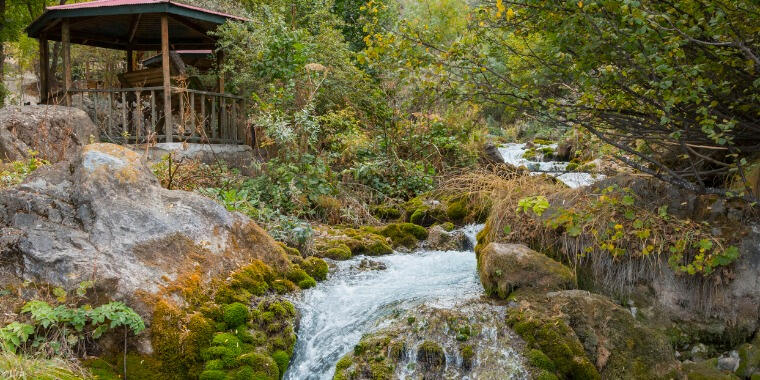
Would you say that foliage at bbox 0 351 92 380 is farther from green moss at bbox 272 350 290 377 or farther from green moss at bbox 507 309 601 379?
green moss at bbox 507 309 601 379

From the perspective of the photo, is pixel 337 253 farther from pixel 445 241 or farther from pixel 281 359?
pixel 281 359

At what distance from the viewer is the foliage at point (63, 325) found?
3.96 metres

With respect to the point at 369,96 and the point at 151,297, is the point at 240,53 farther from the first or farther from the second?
the point at 151,297

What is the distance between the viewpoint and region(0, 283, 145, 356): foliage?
3965 millimetres

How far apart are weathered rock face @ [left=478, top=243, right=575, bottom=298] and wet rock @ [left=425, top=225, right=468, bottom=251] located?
2173mm

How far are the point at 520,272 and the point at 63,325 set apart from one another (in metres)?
4.11

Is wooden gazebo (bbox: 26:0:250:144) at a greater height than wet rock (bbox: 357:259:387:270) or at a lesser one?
greater

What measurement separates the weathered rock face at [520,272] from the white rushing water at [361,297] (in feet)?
0.93

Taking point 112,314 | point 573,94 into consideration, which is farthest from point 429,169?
point 112,314

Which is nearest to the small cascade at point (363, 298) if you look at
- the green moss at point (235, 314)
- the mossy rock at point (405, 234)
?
the green moss at point (235, 314)

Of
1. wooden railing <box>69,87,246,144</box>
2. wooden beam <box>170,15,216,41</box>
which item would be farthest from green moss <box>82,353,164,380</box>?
wooden beam <box>170,15,216,41</box>

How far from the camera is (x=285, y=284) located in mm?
5957

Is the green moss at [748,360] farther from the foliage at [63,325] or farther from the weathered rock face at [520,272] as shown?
the foliage at [63,325]

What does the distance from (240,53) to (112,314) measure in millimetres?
7935
